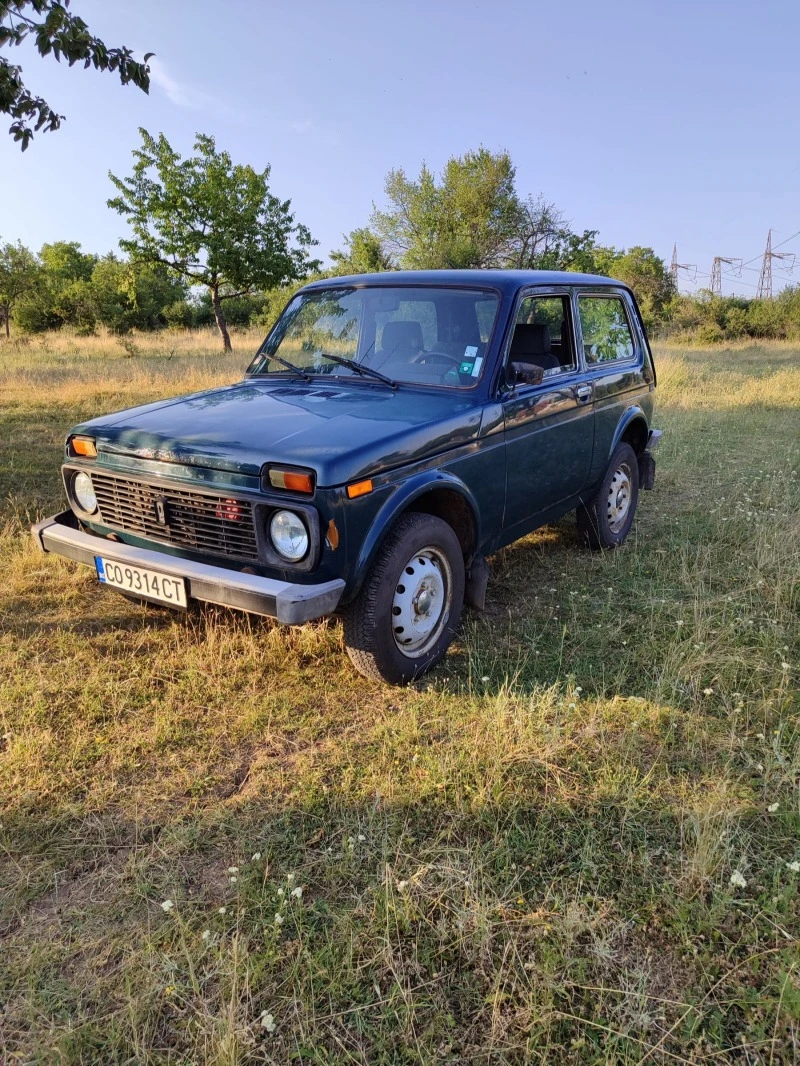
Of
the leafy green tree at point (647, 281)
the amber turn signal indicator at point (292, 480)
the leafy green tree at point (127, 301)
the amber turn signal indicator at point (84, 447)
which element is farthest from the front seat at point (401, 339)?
the leafy green tree at point (647, 281)

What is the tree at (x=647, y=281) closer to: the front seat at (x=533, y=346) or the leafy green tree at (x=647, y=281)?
the leafy green tree at (x=647, y=281)

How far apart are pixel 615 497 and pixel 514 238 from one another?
27414mm

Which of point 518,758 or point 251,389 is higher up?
point 251,389

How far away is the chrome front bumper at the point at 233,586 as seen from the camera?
262 cm

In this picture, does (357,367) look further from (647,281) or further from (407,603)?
(647,281)

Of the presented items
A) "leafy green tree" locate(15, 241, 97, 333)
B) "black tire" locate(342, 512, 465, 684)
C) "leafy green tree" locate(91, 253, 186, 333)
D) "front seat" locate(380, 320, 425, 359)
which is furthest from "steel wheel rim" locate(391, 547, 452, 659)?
"leafy green tree" locate(15, 241, 97, 333)

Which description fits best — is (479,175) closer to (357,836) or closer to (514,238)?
(514,238)

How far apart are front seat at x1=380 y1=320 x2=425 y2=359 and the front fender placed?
3.05 ft

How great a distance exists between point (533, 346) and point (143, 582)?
269 centimetres

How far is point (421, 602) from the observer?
3.34m

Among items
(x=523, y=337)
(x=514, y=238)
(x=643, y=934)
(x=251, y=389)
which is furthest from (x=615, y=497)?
(x=514, y=238)

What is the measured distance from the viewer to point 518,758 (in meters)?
2.75

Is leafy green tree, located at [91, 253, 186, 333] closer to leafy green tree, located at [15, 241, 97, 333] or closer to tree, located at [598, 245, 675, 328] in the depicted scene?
leafy green tree, located at [15, 241, 97, 333]

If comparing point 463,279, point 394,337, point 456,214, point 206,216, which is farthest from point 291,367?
point 456,214
